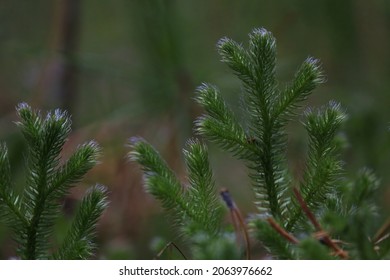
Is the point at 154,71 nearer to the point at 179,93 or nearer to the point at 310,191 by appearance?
the point at 179,93

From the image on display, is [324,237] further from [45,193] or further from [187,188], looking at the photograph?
[45,193]

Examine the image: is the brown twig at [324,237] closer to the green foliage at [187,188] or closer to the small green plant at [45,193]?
the green foliage at [187,188]

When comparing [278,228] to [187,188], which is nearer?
[278,228]

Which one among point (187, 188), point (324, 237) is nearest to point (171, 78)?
point (187, 188)

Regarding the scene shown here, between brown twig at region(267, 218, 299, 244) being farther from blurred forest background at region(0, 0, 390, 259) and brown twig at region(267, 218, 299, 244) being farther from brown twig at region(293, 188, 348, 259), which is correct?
blurred forest background at region(0, 0, 390, 259)

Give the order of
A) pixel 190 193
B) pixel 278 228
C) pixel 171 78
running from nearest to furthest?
pixel 278 228, pixel 190 193, pixel 171 78

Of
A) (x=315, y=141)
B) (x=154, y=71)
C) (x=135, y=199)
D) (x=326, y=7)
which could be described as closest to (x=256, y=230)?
(x=315, y=141)

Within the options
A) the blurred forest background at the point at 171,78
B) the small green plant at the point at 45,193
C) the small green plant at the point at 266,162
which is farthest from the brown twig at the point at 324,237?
the blurred forest background at the point at 171,78
